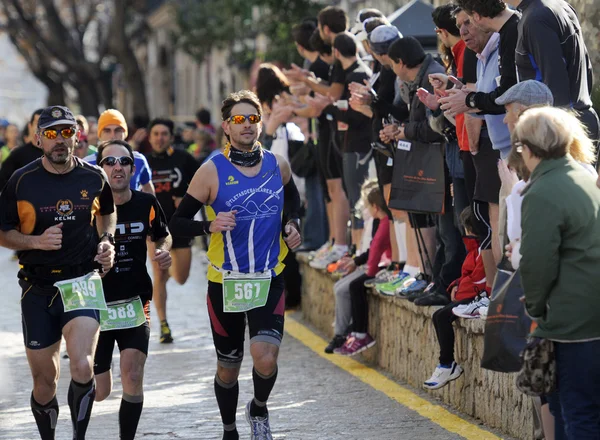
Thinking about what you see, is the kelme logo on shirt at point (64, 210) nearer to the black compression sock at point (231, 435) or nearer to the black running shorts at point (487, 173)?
the black compression sock at point (231, 435)

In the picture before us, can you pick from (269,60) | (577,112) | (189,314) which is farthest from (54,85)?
(577,112)

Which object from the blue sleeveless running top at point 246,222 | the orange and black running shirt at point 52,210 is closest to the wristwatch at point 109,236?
the orange and black running shirt at point 52,210

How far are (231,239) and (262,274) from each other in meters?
0.28

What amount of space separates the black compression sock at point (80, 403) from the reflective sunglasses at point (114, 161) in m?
1.71

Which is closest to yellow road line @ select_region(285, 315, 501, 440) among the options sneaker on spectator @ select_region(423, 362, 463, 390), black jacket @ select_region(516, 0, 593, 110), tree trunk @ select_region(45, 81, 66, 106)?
sneaker on spectator @ select_region(423, 362, 463, 390)

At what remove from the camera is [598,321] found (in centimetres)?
607

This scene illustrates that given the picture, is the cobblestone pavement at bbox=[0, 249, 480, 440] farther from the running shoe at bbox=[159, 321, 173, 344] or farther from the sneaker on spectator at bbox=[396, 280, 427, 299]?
the sneaker on spectator at bbox=[396, 280, 427, 299]

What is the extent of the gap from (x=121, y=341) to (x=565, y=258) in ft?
11.6

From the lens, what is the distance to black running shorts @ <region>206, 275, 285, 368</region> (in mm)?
8477

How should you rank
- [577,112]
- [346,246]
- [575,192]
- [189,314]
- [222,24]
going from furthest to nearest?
[222,24] → [189,314] → [346,246] → [577,112] → [575,192]

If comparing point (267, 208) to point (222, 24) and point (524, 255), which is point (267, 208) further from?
point (222, 24)

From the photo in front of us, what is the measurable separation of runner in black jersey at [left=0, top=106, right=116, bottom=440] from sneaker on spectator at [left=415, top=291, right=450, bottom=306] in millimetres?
2752

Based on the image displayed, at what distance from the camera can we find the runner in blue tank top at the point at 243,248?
8.47 m

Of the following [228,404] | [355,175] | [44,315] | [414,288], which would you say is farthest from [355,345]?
[44,315]
